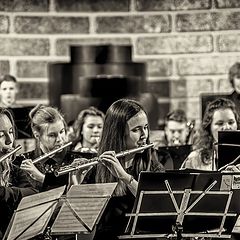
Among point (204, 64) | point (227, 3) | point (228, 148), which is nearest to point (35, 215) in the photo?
point (228, 148)

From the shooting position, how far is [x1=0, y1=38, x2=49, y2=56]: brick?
792 centimetres

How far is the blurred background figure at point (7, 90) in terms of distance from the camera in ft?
24.7

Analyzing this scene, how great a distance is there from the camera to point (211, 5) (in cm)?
803

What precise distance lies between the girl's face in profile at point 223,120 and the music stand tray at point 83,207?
1557mm

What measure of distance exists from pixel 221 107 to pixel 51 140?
1093mm

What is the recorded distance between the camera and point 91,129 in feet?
23.1

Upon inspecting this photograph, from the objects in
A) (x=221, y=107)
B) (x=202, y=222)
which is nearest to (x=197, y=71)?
(x=221, y=107)

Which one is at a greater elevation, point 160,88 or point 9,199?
point 160,88

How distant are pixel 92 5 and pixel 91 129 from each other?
54.9 inches

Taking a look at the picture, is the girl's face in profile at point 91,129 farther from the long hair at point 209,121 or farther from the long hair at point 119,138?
the long hair at point 119,138

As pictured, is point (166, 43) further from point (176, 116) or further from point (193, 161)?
point (193, 161)

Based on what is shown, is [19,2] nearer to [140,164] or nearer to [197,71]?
[197,71]

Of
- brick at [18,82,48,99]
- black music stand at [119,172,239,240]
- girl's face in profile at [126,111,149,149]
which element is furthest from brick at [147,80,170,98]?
black music stand at [119,172,239,240]

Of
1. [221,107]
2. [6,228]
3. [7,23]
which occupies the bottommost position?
[6,228]
